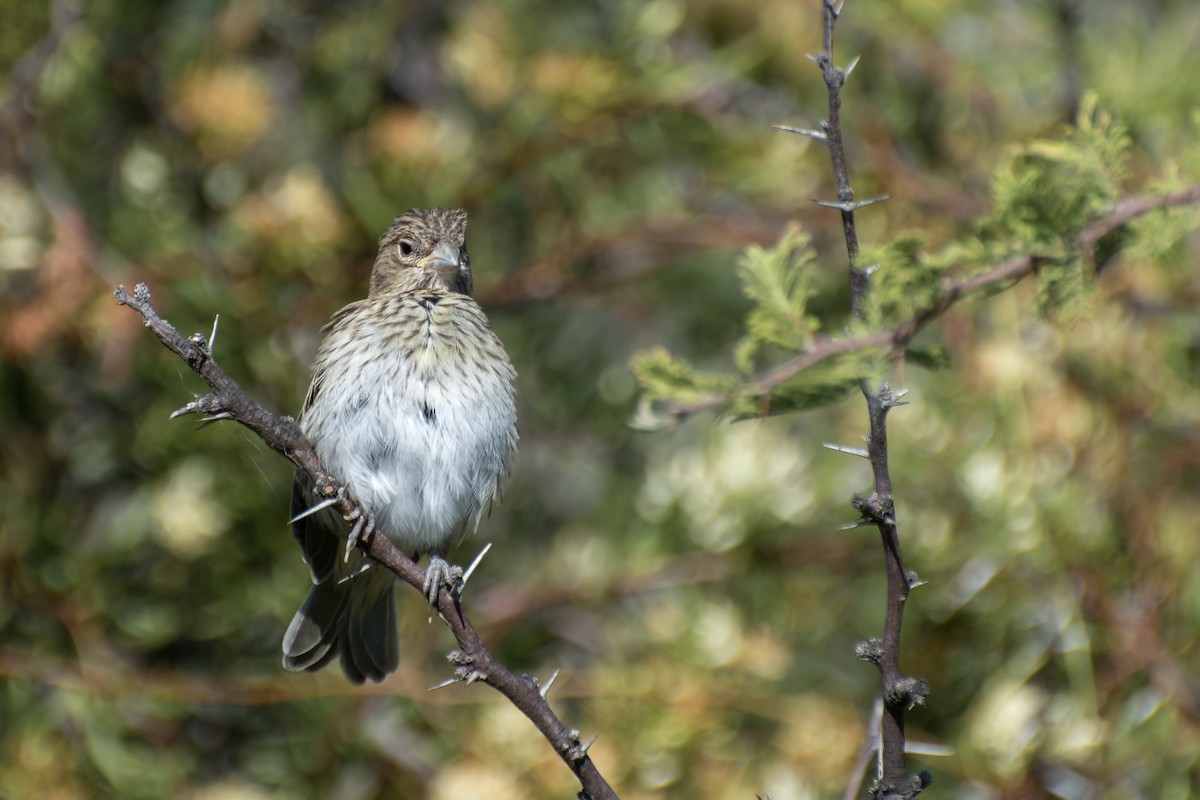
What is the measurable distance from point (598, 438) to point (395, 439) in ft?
5.55

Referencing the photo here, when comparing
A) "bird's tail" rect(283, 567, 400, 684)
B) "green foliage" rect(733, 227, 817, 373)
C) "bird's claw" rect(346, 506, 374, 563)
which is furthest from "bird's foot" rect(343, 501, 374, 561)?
"bird's tail" rect(283, 567, 400, 684)

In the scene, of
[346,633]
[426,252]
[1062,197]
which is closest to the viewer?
[1062,197]

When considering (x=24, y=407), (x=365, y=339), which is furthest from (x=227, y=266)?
(x=365, y=339)

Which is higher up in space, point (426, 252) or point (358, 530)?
point (358, 530)

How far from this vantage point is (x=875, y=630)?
15.6 ft

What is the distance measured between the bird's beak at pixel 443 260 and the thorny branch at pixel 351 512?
1.61 meters

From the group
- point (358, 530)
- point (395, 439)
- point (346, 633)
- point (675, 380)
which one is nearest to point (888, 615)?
point (675, 380)

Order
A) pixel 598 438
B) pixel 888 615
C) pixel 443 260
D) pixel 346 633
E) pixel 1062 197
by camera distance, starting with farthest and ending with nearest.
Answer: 1. pixel 598 438
2. pixel 443 260
3. pixel 346 633
4. pixel 1062 197
5. pixel 888 615

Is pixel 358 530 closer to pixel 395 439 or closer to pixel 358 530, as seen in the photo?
pixel 358 530

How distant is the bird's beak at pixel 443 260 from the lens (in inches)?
162

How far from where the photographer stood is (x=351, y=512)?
255 cm

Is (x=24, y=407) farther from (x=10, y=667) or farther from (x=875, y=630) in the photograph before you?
(x=875, y=630)

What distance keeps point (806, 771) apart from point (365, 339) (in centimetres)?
190

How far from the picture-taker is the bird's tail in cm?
392
